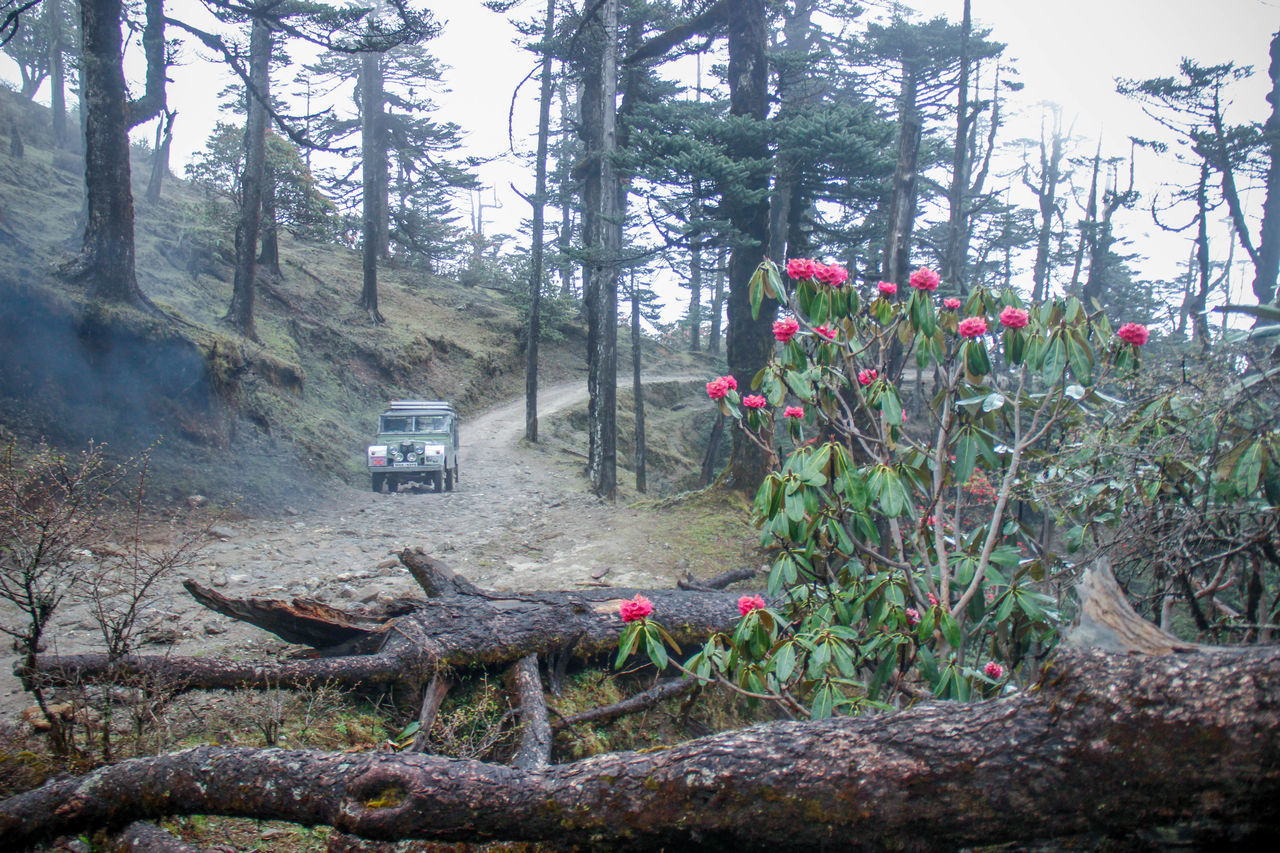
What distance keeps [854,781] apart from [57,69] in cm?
3710

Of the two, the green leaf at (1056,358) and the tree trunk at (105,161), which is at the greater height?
the tree trunk at (105,161)

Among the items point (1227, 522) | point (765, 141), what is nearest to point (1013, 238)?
point (765, 141)

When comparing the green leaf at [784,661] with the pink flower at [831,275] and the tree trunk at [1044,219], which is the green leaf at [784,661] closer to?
the pink flower at [831,275]

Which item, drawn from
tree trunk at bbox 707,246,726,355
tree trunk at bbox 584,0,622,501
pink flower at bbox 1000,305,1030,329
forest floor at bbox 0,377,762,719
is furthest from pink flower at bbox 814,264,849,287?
tree trunk at bbox 707,246,726,355

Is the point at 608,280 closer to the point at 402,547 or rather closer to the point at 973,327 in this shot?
the point at 402,547

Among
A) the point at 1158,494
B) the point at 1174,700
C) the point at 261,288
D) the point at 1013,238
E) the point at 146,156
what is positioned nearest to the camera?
the point at 1174,700

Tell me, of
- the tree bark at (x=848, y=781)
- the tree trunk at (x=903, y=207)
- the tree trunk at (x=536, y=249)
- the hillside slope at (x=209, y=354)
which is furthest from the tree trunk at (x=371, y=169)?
the tree bark at (x=848, y=781)

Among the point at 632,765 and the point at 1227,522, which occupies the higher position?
the point at 1227,522

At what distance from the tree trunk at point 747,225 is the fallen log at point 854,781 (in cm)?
826

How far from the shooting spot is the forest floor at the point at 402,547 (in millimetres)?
5211

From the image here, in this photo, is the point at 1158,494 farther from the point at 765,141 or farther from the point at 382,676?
the point at 765,141

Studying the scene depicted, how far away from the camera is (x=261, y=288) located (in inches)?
738

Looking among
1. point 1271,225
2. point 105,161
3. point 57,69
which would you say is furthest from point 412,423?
point 57,69

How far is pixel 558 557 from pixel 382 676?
4.24 m
